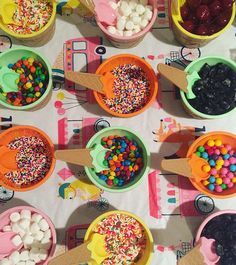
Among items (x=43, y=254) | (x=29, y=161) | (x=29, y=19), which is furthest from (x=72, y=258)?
(x=29, y=19)

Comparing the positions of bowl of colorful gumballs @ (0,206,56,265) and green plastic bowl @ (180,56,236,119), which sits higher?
green plastic bowl @ (180,56,236,119)

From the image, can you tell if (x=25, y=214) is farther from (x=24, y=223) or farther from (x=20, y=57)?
(x=20, y=57)

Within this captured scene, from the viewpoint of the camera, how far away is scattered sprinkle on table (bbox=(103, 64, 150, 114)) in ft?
3.59

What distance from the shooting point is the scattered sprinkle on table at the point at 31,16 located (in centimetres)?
111

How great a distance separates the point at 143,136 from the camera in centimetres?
111

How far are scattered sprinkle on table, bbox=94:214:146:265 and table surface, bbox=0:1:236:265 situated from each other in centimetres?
4

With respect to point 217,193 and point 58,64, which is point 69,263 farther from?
point 58,64

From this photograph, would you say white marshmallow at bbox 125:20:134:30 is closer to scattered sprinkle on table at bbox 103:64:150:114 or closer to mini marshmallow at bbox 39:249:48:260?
scattered sprinkle on table at bbox 103:64:150:114

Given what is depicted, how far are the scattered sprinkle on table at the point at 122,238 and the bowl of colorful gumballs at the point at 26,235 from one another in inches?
5.0

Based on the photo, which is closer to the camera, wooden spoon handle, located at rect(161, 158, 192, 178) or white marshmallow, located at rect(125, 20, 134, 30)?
wooden spoon handle, located at rect(161, 158, 192, 178)

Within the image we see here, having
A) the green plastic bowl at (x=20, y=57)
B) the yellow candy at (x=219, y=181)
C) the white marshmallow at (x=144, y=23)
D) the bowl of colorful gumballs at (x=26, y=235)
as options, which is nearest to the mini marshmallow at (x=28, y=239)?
the bowl of colorful gumballs at (x=26, y=235)

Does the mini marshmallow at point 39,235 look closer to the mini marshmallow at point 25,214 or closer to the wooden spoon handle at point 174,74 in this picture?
the mini marshmallow at point 25,214

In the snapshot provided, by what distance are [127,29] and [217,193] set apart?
0.44m

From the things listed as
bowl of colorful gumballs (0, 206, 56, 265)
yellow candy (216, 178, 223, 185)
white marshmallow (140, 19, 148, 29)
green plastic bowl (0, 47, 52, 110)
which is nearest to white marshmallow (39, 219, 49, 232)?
bowl of colorful gumballs (0, 206, 56, 265)
